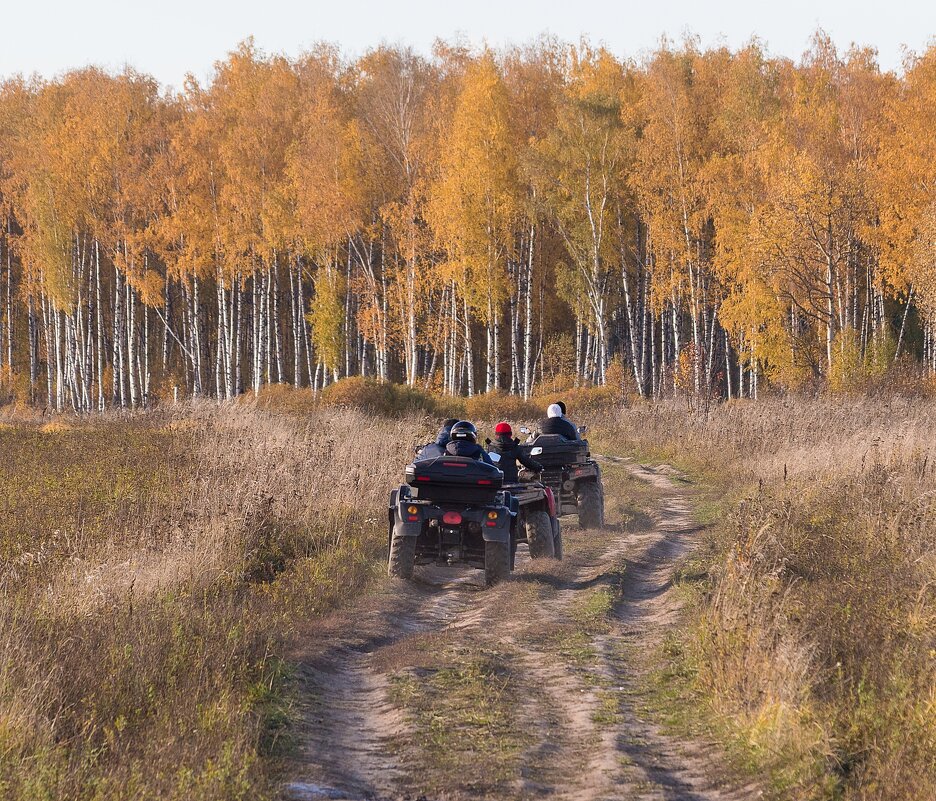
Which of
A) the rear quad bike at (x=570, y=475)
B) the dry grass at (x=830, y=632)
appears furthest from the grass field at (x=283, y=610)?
the rear quad bike at (x=570, y=475)

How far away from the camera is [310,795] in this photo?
19.3ft

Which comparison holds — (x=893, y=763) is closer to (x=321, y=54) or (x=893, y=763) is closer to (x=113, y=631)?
(x=113, y=631)

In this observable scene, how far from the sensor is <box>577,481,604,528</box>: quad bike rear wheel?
15.1 m

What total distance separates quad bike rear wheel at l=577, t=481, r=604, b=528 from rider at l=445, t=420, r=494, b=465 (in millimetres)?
3364

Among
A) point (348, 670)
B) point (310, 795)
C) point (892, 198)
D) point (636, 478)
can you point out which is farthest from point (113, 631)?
point (892, 198)

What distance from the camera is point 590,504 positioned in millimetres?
15109

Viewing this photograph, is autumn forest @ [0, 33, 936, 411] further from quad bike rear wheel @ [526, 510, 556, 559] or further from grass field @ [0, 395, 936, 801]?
quad bike rear wheel @ [526, 510, 556, 559]

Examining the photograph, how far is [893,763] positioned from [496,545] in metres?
5.68

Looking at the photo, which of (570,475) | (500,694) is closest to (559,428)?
(570,475)

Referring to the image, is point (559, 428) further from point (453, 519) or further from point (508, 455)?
point (453, 519)

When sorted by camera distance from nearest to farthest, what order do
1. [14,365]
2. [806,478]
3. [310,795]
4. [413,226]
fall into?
[310,795]
[806,478]
[413,226]
[14,365]

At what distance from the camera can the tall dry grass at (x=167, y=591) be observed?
5.97 meters

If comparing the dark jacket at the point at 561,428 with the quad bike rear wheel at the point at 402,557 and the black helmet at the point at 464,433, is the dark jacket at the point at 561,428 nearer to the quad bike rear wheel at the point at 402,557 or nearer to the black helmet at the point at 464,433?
the black helmet at the point at 464,433

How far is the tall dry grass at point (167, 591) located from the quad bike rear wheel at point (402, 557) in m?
0.38
